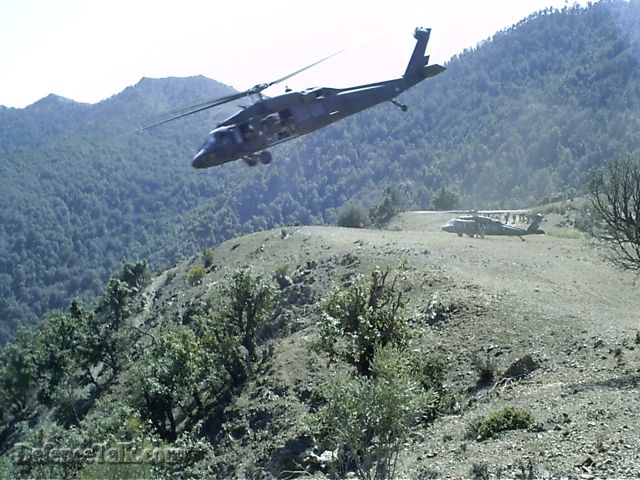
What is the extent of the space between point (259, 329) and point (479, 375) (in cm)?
1964

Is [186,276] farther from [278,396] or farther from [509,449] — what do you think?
[509,449]

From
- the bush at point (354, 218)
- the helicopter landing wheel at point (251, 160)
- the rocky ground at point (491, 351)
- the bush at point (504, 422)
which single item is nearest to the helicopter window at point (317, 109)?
the helicopter landing wheel at point (251, 160)

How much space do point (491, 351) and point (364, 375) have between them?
7.68 meters

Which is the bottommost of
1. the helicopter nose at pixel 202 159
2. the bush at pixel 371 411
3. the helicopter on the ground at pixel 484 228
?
the helicopter on the ground at pixel 484 228

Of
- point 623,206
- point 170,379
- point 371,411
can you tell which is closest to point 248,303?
point 170,379

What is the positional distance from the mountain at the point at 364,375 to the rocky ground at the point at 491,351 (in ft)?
0.30

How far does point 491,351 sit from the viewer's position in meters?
26.3

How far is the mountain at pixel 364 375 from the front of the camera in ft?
51.3

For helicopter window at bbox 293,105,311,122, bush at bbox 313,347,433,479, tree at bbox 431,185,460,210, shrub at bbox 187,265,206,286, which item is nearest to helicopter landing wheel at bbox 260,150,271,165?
helicopter window at bbox 293,105,311,122

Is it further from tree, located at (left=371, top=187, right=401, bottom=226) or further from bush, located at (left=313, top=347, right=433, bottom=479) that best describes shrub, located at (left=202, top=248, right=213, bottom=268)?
bush, located at (left=313, top=347, right=433, bottom=479)

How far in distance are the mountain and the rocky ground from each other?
93mm

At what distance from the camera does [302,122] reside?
2352cm

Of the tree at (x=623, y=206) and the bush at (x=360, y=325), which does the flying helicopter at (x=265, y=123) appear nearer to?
the bush at (x=360, y=325)

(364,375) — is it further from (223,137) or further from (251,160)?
(223,137)
